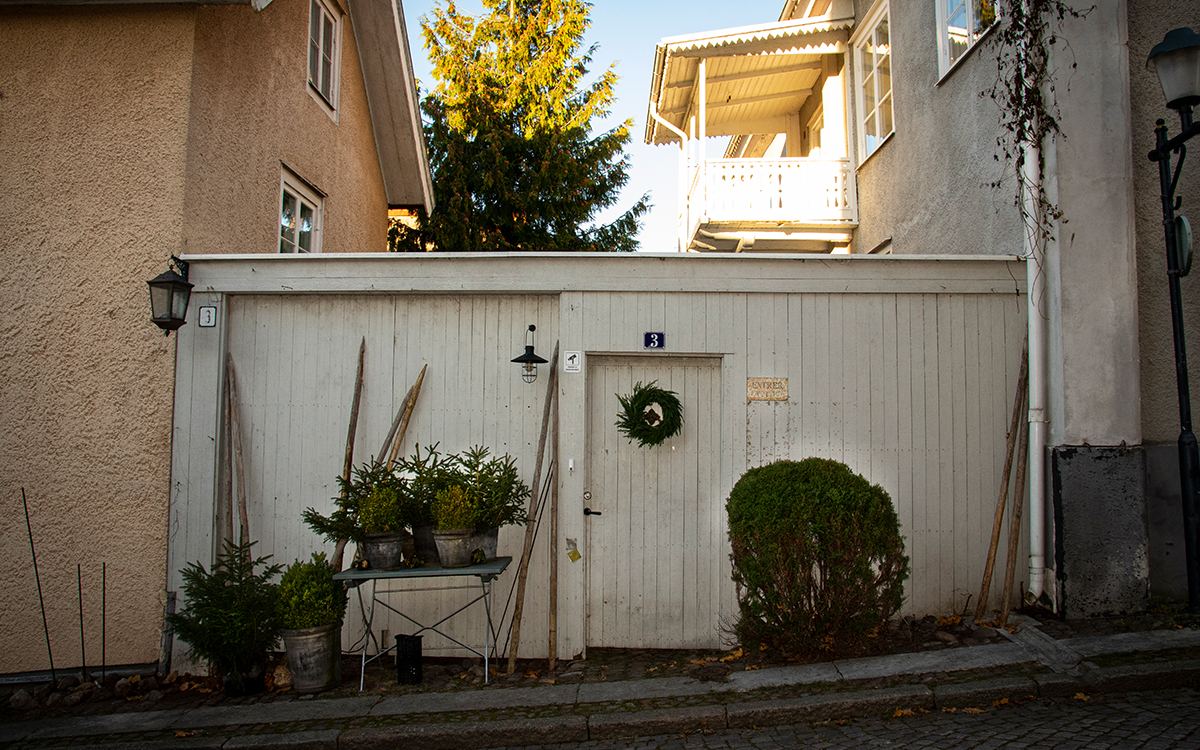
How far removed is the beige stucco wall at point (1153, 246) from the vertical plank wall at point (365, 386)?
451 cm

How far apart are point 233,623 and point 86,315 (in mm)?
2773

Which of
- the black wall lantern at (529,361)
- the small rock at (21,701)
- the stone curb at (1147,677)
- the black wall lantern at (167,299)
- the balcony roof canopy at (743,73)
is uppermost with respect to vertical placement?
the balcony roof canopy at (743,73)

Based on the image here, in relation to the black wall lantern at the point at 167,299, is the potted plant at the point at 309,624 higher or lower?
lower

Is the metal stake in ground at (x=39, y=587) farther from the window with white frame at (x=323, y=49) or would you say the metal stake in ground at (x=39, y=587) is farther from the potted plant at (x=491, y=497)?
the window with white frame at (x=323, y=49)

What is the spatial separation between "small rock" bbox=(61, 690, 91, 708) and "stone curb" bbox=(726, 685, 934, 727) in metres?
4.49

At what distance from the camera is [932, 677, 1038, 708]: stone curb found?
4320 millimetres

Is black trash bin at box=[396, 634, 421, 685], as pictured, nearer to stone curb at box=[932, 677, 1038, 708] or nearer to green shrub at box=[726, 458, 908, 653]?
green shrub at box=[726, 458, 908, 653]

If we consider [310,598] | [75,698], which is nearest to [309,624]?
[310,598]

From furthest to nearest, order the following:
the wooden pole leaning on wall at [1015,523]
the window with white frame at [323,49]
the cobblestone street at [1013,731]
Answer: the window with white frame at [323,49]
the wooden pole leaning on wall at [1015,523]
the cobblestone street at [1013,731]

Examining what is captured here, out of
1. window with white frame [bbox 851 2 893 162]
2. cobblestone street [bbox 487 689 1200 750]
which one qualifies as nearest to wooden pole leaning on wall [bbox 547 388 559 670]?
cobblestone street [bbox 487 689 1200 750]

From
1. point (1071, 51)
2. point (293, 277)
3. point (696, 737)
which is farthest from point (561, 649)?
point (1071, 51)

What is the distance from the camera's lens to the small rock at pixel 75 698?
201 inches

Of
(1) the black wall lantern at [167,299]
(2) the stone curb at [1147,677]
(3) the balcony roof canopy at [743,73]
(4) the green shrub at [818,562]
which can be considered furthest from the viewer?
(3) the balcony roof canopy at [743,73]

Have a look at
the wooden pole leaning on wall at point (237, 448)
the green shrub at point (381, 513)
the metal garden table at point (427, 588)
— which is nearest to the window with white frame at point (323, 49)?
the wooden pole leaning on wall at point (237, 448)
